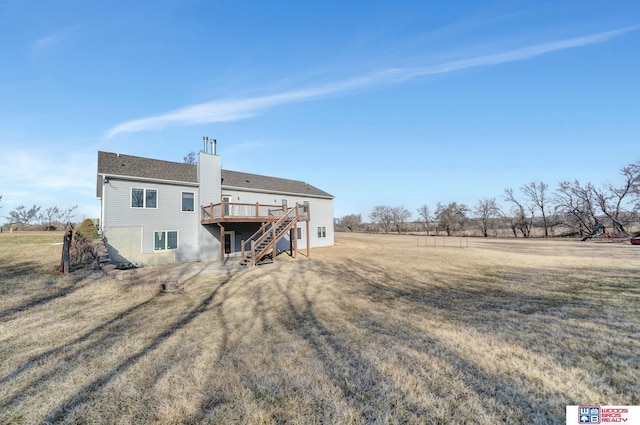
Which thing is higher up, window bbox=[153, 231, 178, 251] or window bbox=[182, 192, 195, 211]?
window bbox=[182, 192, 195, 211]

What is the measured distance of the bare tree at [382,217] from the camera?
61.5m

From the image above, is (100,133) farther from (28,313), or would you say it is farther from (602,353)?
(602,353)

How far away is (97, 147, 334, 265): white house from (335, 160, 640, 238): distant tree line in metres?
42.0

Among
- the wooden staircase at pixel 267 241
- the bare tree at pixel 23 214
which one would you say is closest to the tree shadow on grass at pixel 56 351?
the wooden staircase at pixel 267 241

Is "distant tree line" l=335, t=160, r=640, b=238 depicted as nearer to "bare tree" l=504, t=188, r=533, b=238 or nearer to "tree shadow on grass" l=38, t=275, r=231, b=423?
"bare tree" l=504, t=188, r=533, b=238

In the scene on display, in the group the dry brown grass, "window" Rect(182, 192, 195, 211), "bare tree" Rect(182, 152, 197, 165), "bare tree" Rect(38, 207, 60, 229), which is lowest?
the dry brown grass

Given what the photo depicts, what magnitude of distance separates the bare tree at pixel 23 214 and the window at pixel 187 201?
5169 centimetres

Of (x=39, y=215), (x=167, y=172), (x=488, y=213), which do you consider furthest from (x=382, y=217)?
(x=39, y=215)

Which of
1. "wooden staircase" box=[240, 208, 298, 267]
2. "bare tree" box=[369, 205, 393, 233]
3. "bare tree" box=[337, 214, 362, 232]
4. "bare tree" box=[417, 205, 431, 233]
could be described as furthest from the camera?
"bare tree" box=[337, 214, 362, 232]

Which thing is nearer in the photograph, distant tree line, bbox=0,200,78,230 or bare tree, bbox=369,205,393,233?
distant tree line, bbox=0,200,78,230

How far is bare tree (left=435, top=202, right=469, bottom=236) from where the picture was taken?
50.2 metres

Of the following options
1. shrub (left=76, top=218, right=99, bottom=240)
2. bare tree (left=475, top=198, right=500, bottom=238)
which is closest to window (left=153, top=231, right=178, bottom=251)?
shrub (left=76, top=218, right=99, bottom=240)

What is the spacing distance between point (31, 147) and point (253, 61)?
64.6ft

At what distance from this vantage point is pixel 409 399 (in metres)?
3.12
